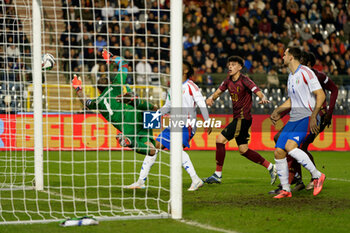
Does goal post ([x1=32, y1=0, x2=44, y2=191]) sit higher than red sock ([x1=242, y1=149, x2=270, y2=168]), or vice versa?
goal post ([x1=32, y1=0, x2=44, y2=191])

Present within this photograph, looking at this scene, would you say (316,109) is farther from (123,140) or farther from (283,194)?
(123,140)

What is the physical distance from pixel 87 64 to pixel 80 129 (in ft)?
8.46

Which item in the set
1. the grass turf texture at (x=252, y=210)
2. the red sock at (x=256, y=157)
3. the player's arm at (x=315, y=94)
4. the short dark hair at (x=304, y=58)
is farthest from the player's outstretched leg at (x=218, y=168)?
the player's arm at (x=315, y=94)

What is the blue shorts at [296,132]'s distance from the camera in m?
8.05

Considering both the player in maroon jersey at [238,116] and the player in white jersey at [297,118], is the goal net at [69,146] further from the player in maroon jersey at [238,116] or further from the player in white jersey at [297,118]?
the player in white jersey at [297,118]

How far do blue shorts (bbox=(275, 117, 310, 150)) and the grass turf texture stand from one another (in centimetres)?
77

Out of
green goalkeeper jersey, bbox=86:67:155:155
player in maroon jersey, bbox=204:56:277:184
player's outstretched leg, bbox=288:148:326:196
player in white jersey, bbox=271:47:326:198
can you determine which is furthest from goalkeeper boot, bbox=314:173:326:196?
green goalkeeper jersey, bbox=86:67:155:155

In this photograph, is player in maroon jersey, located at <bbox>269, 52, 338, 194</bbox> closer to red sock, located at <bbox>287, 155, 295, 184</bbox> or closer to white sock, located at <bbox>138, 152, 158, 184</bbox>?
red sock, located at <bbox>287, 155, 295, 184</bbox>

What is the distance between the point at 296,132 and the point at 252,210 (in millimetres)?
1534

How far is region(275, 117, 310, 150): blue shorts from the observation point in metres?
8.05

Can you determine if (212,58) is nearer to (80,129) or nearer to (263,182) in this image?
(80,129)

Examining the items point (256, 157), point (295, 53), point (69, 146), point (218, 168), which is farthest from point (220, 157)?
point (69, 146)

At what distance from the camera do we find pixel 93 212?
674 cm

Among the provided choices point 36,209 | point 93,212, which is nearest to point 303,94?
point 93,212
